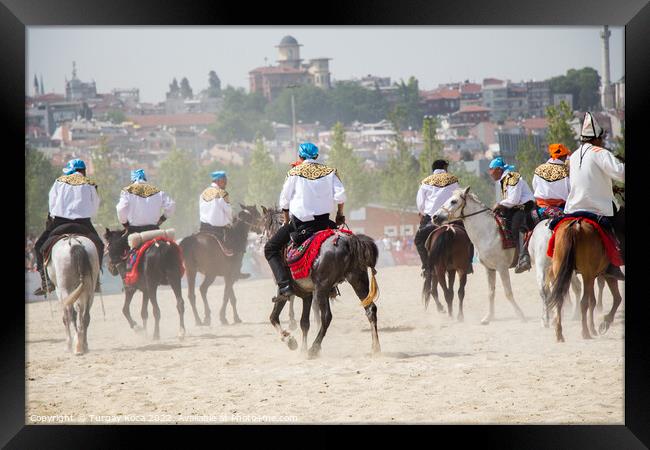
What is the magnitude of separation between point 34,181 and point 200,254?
17.7m

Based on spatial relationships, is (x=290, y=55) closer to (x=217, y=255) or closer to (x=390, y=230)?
(x=390, y=230)

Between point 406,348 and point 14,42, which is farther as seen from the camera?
point 406,348

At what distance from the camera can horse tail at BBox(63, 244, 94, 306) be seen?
13578 mm

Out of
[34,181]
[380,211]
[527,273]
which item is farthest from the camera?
[380,211]

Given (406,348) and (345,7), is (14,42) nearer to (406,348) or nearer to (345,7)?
(345,7)

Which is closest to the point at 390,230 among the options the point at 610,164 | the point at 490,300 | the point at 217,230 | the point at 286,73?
the point at 286,73

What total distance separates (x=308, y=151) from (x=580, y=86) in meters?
28.2

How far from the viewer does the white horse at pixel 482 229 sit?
594 inches

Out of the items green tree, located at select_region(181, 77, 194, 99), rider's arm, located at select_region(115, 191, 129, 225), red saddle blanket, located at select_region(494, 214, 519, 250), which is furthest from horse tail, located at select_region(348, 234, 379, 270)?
green tree, located at select_region(181, 77, 194, 99)

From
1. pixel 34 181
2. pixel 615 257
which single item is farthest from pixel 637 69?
pixel 34 181

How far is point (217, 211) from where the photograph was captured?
1681 centimetres

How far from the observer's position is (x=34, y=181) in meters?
33.0

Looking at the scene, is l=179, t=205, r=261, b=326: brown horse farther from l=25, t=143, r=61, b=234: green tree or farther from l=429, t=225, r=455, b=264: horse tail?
l=25, t=143, r=61, b=234: green tree

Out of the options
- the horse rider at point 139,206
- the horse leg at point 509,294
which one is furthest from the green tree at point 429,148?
the horse rider at point 139,206
